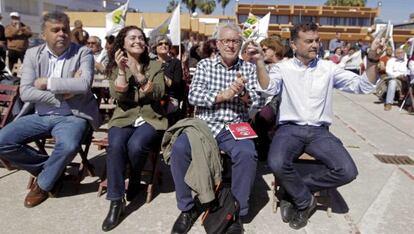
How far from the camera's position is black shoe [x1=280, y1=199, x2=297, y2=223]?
3.53 meters

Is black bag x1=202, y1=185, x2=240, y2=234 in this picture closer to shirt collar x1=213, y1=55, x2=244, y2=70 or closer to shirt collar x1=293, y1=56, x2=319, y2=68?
shirt collar x1=213, y1=55, x2=244, y2=70

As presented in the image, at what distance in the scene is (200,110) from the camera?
12.6 ft

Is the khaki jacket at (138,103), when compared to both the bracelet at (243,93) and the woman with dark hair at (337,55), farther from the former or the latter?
the woman with dark hair at (337,55)

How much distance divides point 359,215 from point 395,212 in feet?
1.22

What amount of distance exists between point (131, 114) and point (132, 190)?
749 mm

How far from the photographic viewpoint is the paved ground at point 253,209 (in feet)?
11.0

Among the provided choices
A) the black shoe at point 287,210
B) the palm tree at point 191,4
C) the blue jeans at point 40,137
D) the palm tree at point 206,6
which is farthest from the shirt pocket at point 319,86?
the palm tree at point 206,6

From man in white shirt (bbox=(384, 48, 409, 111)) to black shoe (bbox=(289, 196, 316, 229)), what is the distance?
697 centimetres

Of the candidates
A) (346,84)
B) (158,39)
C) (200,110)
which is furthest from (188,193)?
(158,39)

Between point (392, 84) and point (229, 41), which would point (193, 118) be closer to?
point (229, 41)

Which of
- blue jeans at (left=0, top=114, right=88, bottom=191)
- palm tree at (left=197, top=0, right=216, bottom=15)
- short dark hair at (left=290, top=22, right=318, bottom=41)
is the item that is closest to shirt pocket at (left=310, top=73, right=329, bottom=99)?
short dark hair at (left=290, top=22, right=318, bottom=41)

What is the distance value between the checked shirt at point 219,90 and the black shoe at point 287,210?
888 mm

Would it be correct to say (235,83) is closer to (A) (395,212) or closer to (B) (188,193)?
(B) (188,193)

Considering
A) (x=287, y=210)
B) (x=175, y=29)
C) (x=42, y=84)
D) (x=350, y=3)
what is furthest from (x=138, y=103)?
(x=350, y=3)
